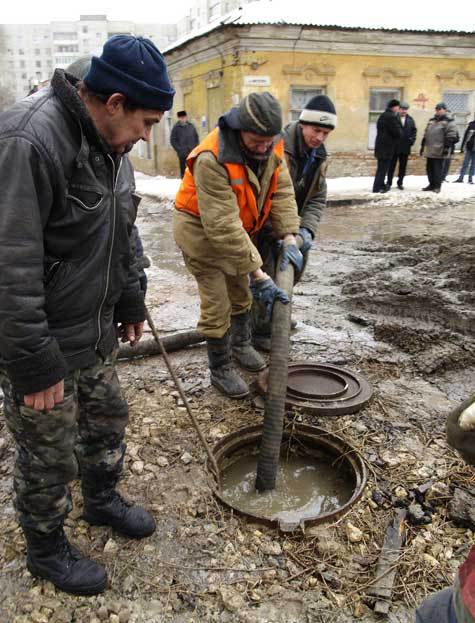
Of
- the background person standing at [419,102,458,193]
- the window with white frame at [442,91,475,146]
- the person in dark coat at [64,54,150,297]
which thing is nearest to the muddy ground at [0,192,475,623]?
the person in dark coat at [64,54,150,297]

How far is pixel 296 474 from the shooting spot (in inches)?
136

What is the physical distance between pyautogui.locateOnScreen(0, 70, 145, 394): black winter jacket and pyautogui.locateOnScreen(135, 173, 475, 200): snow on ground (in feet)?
40.2

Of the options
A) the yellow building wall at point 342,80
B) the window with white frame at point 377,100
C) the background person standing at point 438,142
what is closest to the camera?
the background person standing at point 438,142

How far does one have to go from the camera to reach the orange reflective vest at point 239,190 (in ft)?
11.0

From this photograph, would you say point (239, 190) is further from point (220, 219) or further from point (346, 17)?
point (346, 17)

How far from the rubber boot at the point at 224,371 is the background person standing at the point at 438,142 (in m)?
11.7

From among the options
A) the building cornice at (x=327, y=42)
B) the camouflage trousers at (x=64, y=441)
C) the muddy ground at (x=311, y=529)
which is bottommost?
the muddy ground at (x=311, y=529)

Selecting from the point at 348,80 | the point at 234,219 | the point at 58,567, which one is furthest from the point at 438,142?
the point at 58,567

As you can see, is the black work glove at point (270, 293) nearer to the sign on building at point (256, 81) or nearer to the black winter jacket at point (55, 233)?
the black winter jacket at point (55, 233)

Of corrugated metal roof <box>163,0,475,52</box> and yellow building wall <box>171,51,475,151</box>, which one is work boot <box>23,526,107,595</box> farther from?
corrugated metal roof <box>163,0,475,52</box>

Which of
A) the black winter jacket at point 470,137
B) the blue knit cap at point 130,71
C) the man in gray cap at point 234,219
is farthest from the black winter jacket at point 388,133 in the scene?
the blue knit cap at point 130,71

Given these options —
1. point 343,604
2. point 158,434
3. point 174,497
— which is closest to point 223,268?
point 158,434

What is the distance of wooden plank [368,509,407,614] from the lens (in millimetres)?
2299

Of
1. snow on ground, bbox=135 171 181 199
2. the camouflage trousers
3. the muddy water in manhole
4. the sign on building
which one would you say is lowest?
the muddy water in manhole
